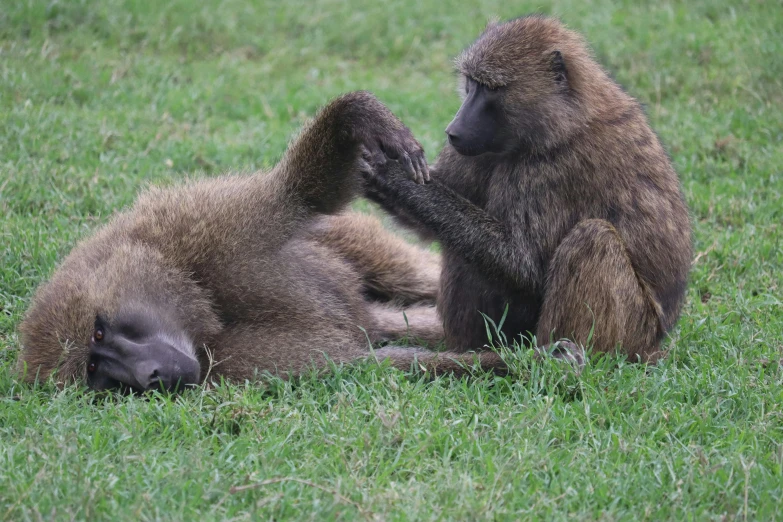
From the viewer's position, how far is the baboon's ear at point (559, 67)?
4.25 metres

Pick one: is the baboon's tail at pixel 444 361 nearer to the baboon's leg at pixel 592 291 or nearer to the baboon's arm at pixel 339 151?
the baboon's leg at pixel 592 291

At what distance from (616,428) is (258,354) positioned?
1470 mm

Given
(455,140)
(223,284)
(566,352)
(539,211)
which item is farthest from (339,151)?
(566,352)

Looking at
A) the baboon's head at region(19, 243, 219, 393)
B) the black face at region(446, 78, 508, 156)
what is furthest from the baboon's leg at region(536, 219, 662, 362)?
the baboon's head at region(19, 243, 219, 393)

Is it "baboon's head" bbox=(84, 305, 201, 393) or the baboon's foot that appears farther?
the baboon's foot

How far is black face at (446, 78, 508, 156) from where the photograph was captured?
4.14 meters

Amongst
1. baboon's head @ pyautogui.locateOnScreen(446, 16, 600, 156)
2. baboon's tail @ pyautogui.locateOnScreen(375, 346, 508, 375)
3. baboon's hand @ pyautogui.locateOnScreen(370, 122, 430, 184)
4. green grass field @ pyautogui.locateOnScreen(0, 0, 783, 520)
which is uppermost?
baboon's head @ pyautogui.locateOnScreen(446, 16, 600, 156)

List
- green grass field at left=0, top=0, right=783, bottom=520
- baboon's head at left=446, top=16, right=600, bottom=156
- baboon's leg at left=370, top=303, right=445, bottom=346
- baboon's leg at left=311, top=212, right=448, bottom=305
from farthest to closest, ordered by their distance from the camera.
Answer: baboon's leg at left=311, top=212, right=448, bottom=305 → baboon's leg at left=370, top=303, right=445, bottom=346 → baboon's head at left=446, top=16, right=600, bottom=156 → green grass field at left=0, top=0, right=783, bottom=520

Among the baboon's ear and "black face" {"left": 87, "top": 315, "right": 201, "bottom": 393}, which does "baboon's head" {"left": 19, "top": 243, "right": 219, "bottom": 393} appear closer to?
"black face" {"left": 87, "top": 315, "right": 201, "bottom": 393}

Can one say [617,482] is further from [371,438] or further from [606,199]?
[606,199]

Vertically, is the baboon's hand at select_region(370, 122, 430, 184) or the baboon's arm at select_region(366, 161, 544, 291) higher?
the baboon's hand at select_region(370, 122, 430, 184)

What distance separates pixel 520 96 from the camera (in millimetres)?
4230

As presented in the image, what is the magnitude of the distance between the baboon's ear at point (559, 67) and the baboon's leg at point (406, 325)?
1235mm

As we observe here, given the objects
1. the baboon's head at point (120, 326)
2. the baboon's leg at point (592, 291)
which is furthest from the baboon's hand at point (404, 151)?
the baboon's head at point (120, 326)
